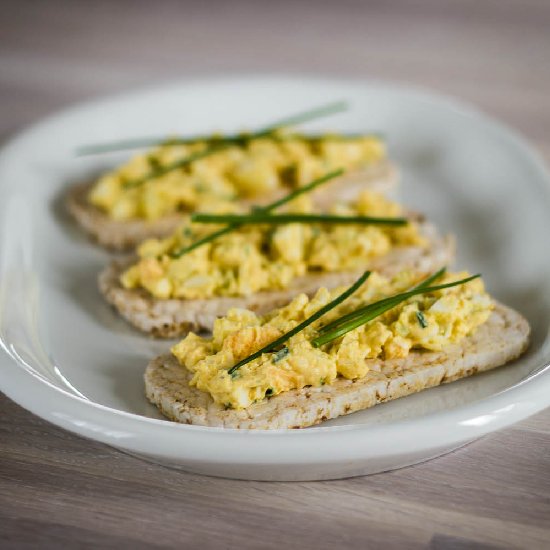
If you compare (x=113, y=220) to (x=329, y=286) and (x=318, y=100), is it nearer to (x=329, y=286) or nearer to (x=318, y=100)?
(x=329, y=286)

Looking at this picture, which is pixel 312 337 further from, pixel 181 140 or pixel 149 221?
pixel 181 140

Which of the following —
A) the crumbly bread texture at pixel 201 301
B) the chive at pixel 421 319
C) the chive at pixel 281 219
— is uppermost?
the chive at pixel 281 219

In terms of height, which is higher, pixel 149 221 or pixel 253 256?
pixel 253 256

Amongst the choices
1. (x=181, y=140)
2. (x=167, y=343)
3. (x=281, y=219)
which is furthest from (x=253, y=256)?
(x=181, y=140)

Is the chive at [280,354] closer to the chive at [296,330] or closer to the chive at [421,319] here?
the chive at [296,330]

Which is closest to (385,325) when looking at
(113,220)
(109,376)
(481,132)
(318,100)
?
(109,376)

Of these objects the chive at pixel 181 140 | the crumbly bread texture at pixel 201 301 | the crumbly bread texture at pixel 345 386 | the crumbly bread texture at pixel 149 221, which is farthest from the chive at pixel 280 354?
the chive at pixel 181 140
